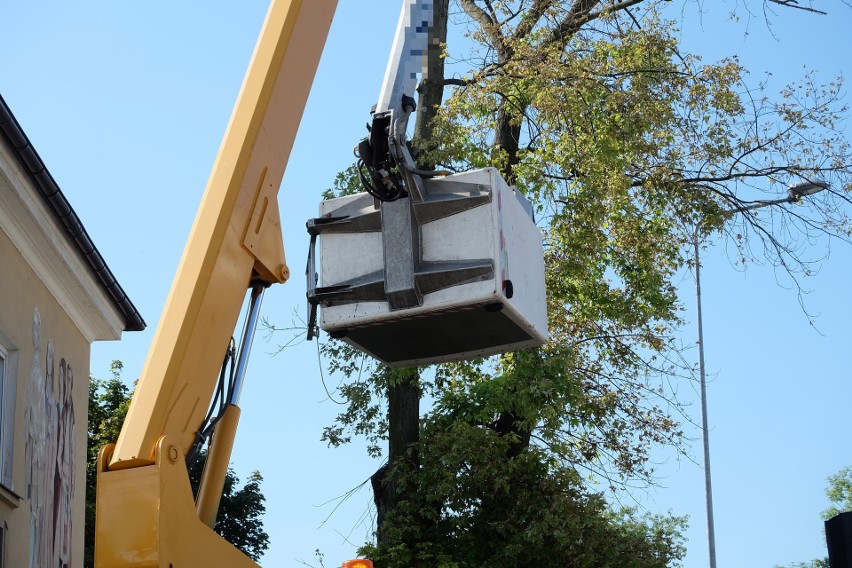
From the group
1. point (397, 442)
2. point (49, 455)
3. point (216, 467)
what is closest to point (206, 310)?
point (216, 467)

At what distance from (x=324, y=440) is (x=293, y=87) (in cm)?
1193

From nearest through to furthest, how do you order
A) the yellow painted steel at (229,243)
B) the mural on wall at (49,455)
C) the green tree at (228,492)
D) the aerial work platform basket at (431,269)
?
the yellow painted steel at (229,243)
the aerial work platform basket at (431,269)
the mural on wall at (49,455)
the green tree at (228,492)

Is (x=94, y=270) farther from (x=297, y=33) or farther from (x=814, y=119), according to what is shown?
(x=814, y=119)

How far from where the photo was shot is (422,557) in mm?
15992

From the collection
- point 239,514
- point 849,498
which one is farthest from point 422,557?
point 849,498

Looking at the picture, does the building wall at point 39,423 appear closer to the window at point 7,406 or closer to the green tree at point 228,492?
the window at point 7,406

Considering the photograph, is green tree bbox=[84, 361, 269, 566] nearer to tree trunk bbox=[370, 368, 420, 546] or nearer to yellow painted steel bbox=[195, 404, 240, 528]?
tree trunk bbox=[370, 368, 420, 546]

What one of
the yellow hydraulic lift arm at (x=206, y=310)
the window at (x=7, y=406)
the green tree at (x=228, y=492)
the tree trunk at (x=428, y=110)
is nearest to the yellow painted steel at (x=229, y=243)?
the yellow hydraulic lift arm at (x=206, y=310)

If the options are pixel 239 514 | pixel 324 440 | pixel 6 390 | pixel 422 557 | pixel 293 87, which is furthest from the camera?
pixel 239 514

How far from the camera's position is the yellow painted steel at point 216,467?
5566mm

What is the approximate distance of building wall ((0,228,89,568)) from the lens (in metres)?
9.95

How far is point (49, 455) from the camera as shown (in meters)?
11.1

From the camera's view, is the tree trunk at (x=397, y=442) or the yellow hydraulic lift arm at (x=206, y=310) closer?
the yellow hydraulic lift arm at (x=206, y=310)

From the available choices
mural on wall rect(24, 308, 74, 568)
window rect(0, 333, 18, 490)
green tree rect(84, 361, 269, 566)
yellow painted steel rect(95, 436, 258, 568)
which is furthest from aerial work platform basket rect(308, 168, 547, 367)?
green tree rect(84, 361, 269, 566)
